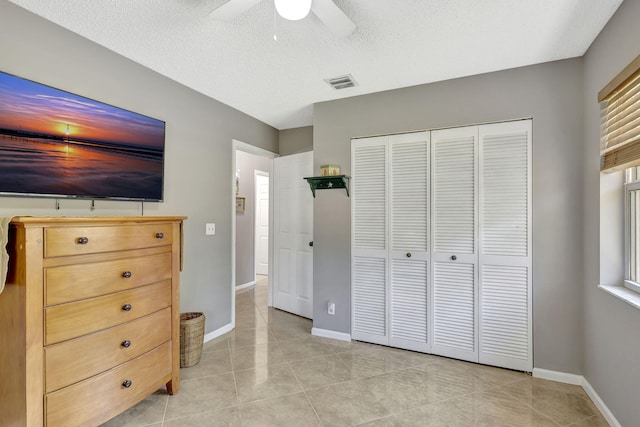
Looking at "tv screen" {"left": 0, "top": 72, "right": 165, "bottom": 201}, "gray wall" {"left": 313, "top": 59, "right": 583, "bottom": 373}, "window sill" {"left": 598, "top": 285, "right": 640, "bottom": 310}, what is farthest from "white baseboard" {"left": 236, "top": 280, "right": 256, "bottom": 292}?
"window sill" {"left": 598, "top": 285, "right": 640, "bottom": 310}

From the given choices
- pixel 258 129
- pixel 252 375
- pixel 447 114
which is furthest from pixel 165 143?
pixel 447 114

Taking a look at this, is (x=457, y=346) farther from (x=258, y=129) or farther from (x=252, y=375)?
(x=258, y=129)

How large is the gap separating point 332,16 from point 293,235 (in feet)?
8.88

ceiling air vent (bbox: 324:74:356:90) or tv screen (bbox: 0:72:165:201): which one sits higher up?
ceiling air vent (bbox: 324:74:356:90)

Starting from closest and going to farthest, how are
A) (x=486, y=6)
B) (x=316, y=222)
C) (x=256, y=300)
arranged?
(x=486, y=6)
(x=316, y=222)
(x=256, y=300)

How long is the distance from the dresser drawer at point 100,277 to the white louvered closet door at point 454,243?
221 centimetres

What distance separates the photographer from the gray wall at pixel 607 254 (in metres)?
1.63

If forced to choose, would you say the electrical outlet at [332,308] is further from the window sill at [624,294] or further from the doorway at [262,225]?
the doorway at [262,225]

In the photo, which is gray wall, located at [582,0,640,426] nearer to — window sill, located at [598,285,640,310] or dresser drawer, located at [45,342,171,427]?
window sill, located at [598,285,640,310]

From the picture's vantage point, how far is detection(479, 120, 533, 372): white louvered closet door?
94.7 inches

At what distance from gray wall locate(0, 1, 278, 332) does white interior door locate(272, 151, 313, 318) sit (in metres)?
0.52

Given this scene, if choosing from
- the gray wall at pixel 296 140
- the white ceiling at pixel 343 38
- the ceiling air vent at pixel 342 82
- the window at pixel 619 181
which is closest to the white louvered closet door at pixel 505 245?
the window at pixel 619 181

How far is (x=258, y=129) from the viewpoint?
3.81m

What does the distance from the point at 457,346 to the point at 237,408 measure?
185cm
